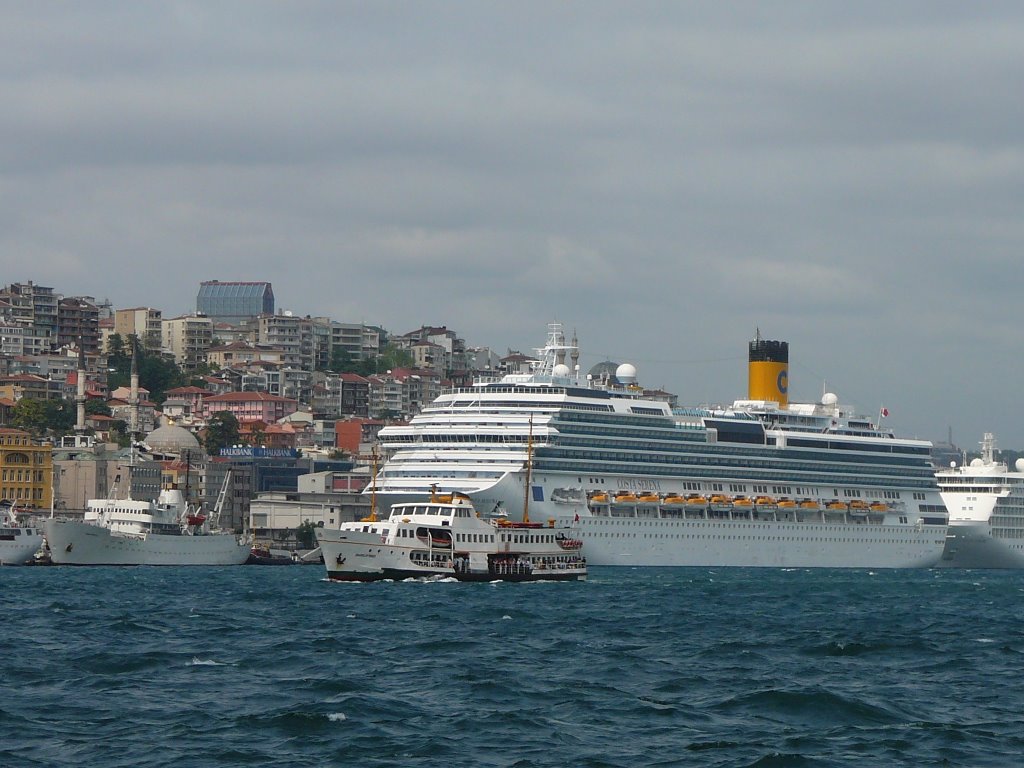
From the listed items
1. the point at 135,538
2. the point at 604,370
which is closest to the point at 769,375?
the point at 604,370

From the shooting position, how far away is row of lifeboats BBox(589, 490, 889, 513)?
320ft

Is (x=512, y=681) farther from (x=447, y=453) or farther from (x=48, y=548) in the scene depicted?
(x=48, y=548)

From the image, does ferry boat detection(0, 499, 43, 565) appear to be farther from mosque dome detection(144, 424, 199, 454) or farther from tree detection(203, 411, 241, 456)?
tree detection(203, 411, 241, 456)

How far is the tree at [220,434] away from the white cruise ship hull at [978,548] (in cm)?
6629

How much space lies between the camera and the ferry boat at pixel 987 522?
11925 cm

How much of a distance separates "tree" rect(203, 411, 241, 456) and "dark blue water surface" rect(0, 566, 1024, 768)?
10105cm

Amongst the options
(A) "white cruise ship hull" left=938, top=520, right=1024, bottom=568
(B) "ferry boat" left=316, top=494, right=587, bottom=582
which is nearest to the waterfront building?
(A) "white cruise ship hull" left=938, top=520, right=1024, bottom=568

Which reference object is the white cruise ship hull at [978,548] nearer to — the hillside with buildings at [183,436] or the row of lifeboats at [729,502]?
the row of lifeboats at [729,502]

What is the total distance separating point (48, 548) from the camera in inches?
4003

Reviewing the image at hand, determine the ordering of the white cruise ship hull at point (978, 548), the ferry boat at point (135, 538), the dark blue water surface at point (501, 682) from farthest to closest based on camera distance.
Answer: the white cruise ship hull at point (978, 548) < the ferry boat at point (135, 538) < the dark blue water surface at point (501, 682)

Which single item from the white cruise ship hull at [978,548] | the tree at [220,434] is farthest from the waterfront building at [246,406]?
the white cruise ship hull at [978,548]

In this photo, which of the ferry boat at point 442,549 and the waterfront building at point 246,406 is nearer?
the ferry boat at point 442,549

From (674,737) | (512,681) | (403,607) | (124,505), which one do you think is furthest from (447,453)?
(674,737)

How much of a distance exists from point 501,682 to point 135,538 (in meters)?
67.1
